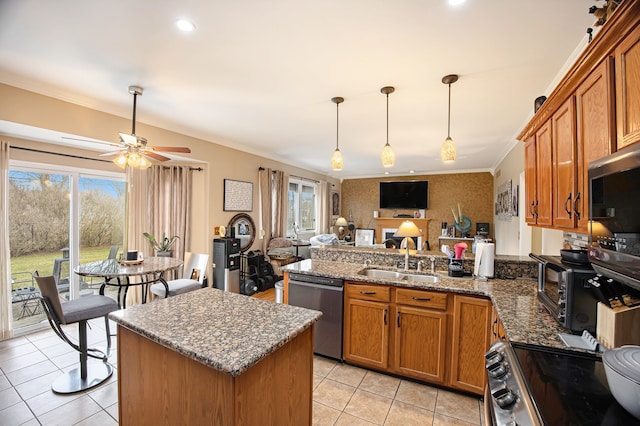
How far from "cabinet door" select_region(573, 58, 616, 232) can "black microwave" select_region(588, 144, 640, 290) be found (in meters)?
0.34

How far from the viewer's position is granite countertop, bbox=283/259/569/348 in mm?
1398

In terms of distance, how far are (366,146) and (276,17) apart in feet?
11.4

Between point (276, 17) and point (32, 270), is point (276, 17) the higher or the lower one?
the higher one

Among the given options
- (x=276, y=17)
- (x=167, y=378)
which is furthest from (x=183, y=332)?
(x=276, y=17)

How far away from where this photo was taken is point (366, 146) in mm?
4988

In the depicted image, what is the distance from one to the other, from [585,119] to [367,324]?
2058 millimetres

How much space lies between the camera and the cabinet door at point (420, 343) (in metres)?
Result: 2.23

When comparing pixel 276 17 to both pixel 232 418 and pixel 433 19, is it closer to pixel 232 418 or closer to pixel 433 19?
pixel 433 19

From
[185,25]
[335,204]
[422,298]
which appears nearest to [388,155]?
[422,298]

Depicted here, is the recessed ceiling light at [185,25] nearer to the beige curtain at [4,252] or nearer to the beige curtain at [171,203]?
the beige curtain at [4,252]

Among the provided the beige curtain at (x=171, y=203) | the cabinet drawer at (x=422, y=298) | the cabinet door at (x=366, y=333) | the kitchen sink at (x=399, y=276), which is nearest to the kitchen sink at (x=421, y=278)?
the kitchen sink at (x=399, y=276)

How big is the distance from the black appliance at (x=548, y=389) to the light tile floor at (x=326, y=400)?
109 centimetres

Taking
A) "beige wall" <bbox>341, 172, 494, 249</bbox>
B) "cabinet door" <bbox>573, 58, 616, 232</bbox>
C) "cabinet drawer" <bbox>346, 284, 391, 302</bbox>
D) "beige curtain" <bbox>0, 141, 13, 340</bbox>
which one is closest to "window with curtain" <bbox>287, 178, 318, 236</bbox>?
"beige wall" <bbox>341, 172, 494, 249</bbox>

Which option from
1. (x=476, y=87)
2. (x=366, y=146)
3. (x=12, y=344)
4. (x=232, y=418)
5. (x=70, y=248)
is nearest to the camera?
(x=232, y=418)
